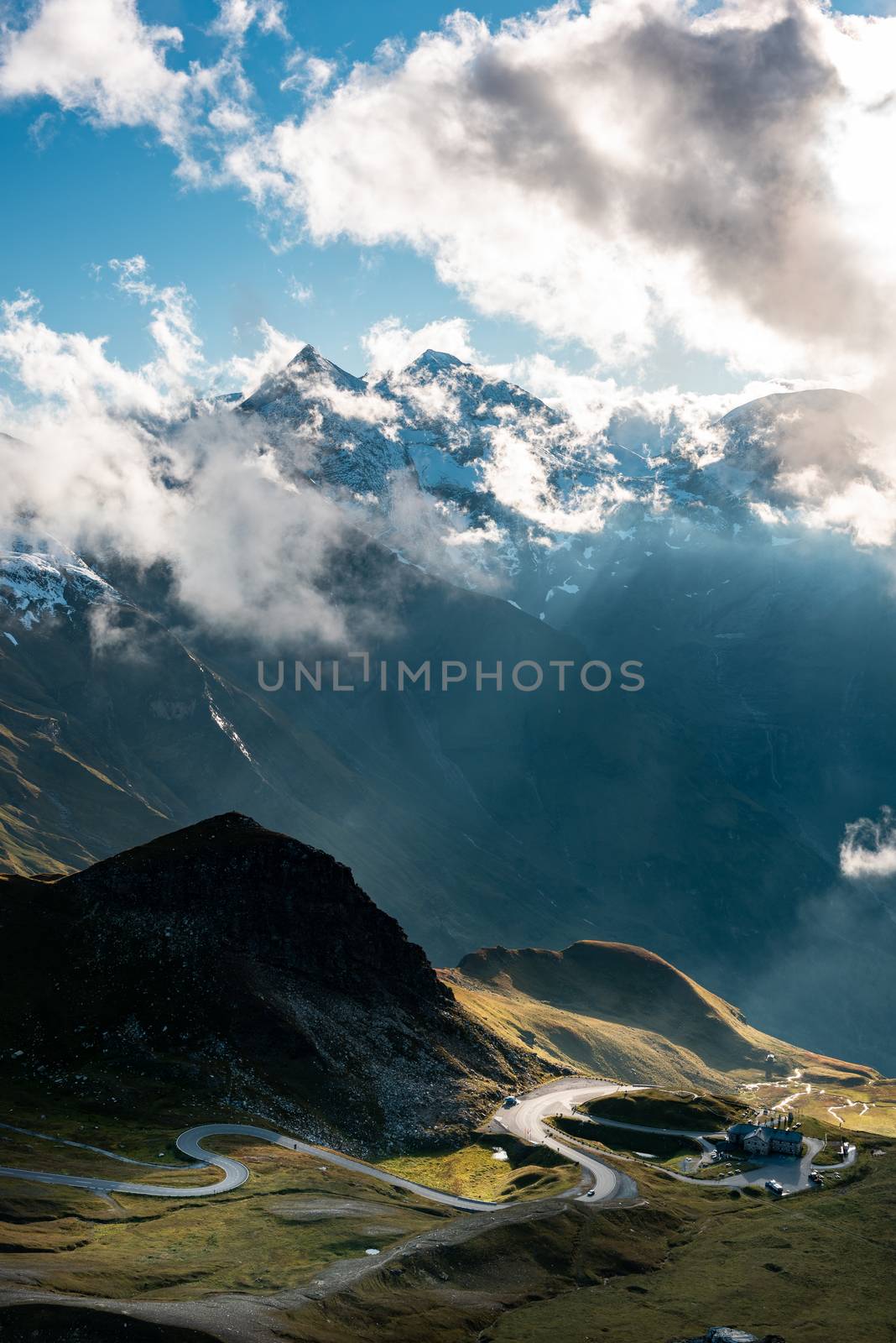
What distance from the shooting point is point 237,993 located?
16875cm

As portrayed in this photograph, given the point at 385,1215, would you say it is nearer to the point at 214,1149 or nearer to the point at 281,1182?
the point at 281,1182

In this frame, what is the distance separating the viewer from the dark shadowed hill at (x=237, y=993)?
15625 centimetres

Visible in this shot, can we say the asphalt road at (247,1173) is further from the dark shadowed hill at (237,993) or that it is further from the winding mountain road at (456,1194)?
the dark shadowed hill at (237,993)

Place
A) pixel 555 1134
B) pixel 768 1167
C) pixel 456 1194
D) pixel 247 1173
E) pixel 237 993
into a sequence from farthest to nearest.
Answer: pixel 555 1134, pixel 237 993, pixel 768 1167, pixel 456 1194, pixel 247 1173

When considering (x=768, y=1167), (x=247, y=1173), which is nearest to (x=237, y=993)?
(x=247, y=1173)

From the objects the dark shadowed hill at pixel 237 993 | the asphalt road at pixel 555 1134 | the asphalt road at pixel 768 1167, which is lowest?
the asphalt road at pixel 768 1167

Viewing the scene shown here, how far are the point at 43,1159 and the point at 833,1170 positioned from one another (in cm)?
10826

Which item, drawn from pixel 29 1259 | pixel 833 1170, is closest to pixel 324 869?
pixel 833 1170

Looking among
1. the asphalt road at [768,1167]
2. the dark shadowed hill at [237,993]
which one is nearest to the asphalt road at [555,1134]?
the dark shadowed hill at [237,993]

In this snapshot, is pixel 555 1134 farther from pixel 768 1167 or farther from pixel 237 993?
pixel 237 993

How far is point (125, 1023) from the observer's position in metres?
160

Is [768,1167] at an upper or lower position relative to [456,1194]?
lower

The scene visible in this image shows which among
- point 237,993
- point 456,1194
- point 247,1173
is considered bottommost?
point 456,1194

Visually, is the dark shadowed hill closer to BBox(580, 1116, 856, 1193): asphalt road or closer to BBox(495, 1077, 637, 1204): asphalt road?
BBox(495, 1077, 637, 1204): asphalt road
